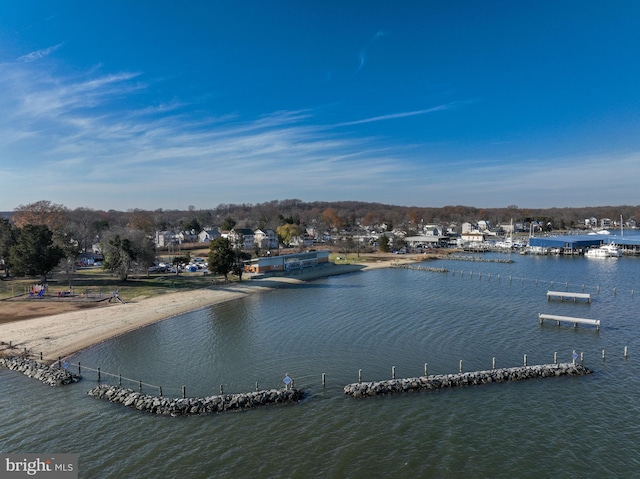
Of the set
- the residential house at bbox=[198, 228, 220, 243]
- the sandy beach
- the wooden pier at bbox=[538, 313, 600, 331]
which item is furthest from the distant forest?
the wooden pier at bbox=[538, 313, 600, 331]

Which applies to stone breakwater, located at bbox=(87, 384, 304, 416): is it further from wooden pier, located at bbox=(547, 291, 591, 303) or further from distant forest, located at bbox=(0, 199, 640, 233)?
distant forest, located at bbox=(0, 199, 640, 233)

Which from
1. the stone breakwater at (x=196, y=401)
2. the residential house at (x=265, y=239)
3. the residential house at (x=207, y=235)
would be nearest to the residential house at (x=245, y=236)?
the residential house at (x=265, y=239)

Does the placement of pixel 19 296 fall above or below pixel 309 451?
above

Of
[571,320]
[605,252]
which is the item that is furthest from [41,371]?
[605,252]

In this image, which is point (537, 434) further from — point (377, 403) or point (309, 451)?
point (309, 451)

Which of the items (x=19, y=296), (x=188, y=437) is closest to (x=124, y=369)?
(x=188, y=437)

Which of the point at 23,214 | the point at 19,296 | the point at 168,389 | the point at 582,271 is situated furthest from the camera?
the point at 23,214

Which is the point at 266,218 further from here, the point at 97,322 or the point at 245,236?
the point at 97,322
